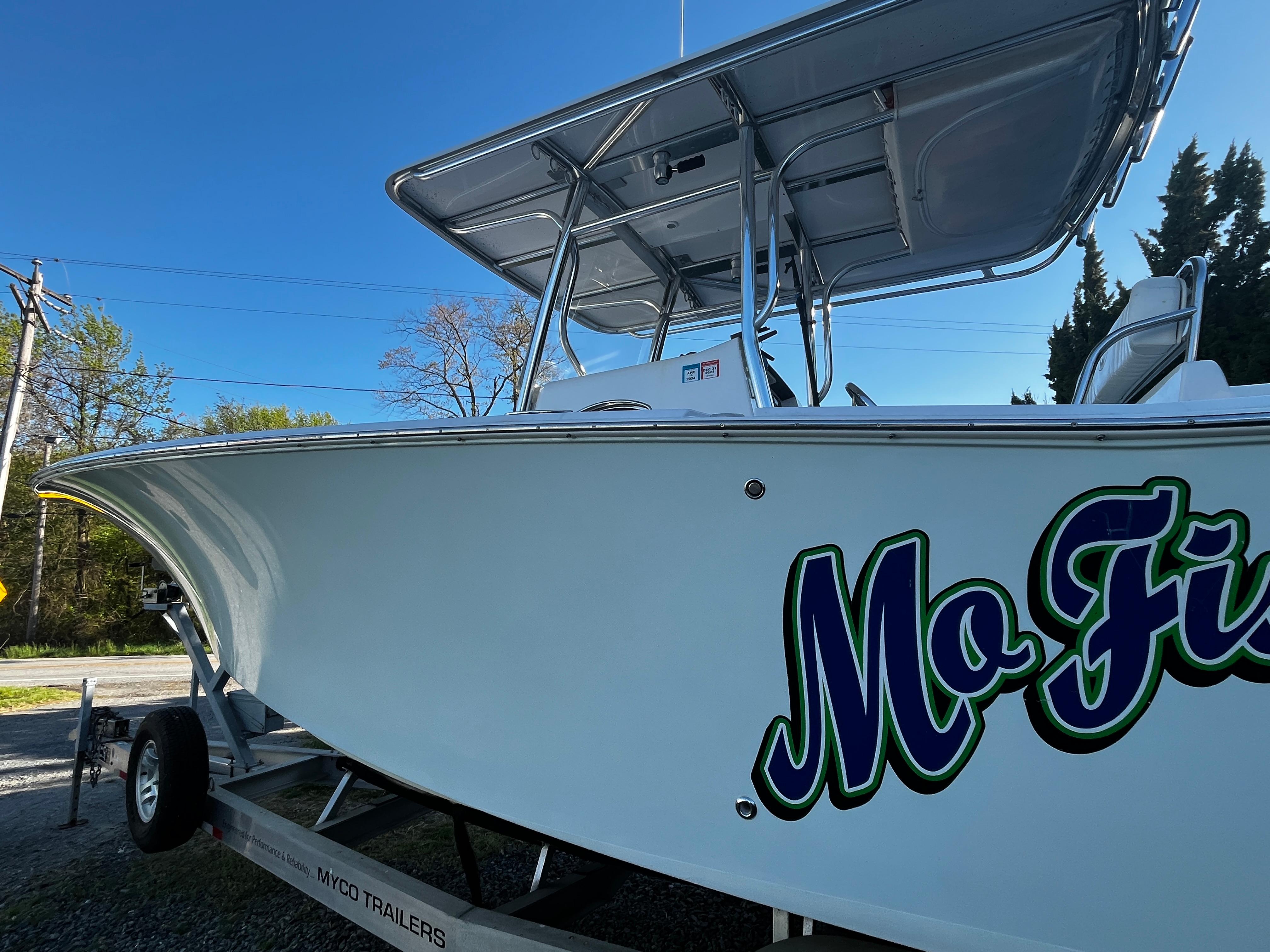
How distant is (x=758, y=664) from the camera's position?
4.30 feet

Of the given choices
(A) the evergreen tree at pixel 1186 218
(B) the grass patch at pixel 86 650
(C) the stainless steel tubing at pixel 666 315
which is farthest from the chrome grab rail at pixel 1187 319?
(A) the evergreen tree at pixel 1186 218

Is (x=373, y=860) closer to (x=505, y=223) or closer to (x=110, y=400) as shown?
(x=505, y=223)

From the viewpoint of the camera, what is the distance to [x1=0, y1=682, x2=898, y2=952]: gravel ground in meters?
2.27

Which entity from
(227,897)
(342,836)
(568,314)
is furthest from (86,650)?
(568,314)

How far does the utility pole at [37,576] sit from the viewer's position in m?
16.9

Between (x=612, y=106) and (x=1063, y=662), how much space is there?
165cm

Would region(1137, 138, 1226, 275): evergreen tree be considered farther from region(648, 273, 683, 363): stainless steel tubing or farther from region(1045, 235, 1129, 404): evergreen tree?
region(648, 273, 683, 363): stainless steel tubing

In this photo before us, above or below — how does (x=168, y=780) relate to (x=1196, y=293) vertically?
below

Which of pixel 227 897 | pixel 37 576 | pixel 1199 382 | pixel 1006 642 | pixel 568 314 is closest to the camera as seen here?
pixel 1006 642

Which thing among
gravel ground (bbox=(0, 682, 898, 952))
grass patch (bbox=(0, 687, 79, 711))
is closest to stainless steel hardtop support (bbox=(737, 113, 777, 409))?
gravel ground (bbox=(0, 682, 898, 952))

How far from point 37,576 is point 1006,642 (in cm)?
2239

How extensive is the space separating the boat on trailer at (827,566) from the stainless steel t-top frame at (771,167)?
14 mm

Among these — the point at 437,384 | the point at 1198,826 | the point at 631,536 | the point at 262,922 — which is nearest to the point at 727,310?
the point at 631,536

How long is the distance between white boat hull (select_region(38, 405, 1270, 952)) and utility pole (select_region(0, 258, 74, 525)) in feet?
47.4
